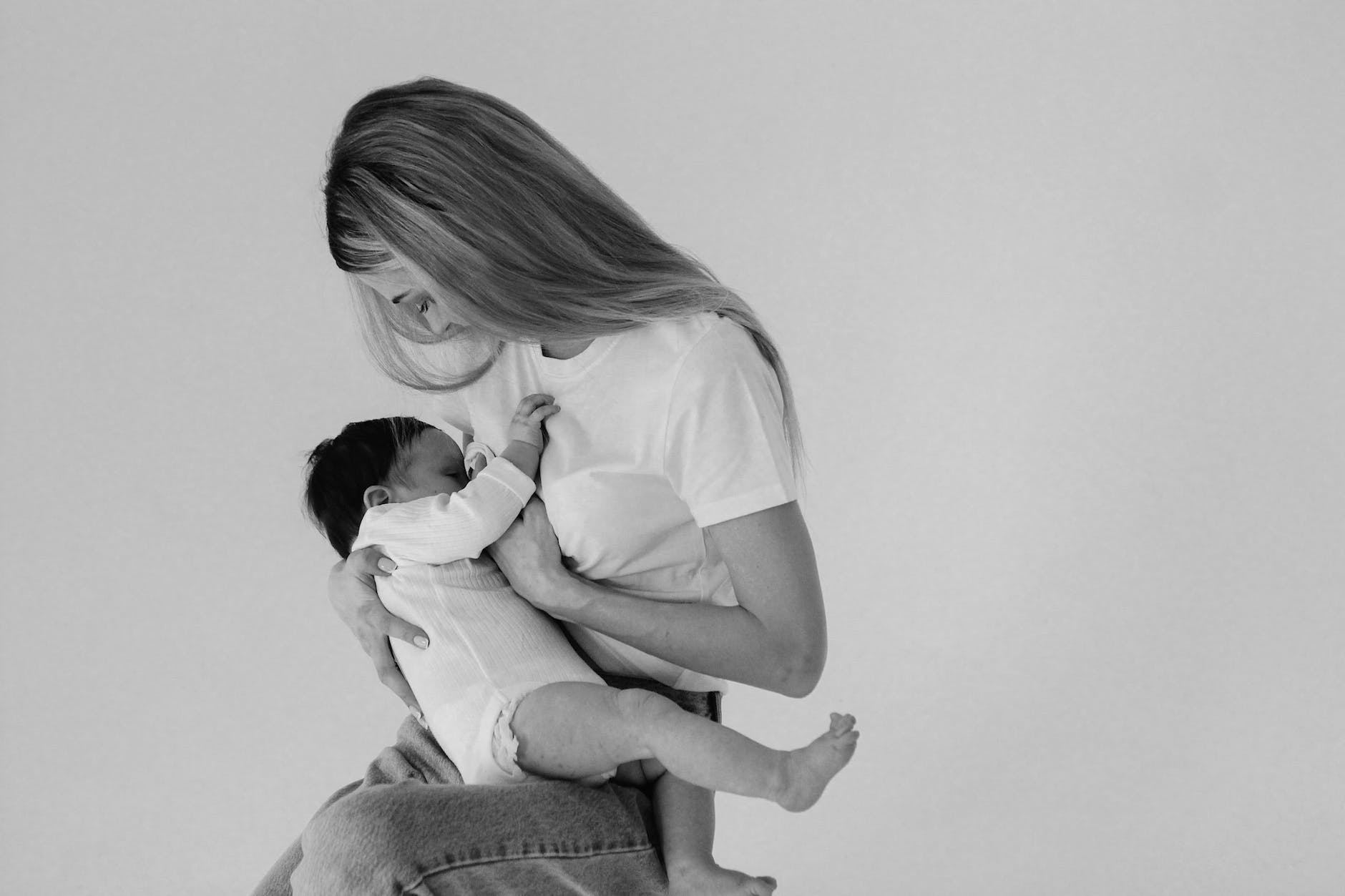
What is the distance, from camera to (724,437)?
169 centimetres

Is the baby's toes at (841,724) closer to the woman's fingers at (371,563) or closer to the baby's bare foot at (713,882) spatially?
the baby's bare foot at (713,882)

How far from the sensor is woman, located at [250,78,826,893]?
169 centimetres

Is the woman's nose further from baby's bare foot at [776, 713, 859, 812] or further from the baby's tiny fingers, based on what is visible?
baby's bare foot at [776, 713, 859, 812]

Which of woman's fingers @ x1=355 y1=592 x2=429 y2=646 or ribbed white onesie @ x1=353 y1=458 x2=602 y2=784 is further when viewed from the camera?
woman's fingers @ x1=355 y1=592 x2=429 y2=646

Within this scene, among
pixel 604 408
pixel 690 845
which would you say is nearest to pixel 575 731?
pixel 690 845

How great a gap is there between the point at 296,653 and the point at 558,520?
1.97m

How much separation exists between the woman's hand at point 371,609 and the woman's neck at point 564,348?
342 millimetres

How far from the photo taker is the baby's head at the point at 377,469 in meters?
2.00

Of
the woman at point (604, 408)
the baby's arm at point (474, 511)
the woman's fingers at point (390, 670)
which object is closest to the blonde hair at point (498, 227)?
the woman at point (604, 408)

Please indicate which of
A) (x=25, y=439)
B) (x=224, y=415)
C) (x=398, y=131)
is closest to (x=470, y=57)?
(x=224, y=415)

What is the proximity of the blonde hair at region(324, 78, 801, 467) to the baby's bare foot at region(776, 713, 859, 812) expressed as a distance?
0.48 m

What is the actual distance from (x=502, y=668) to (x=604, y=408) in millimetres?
343

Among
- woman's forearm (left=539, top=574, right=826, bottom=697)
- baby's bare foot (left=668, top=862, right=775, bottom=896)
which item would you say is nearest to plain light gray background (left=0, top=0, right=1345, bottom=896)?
woman's forearm (left=539, top=574, right=826, bottom=697)

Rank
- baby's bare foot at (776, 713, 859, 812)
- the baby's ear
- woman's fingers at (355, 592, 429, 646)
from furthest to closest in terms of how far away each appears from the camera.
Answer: the baby's ear
woman's fingers at (355, 592, 429, 646)
baby's bare foot at (776, 713, 859, 812)
